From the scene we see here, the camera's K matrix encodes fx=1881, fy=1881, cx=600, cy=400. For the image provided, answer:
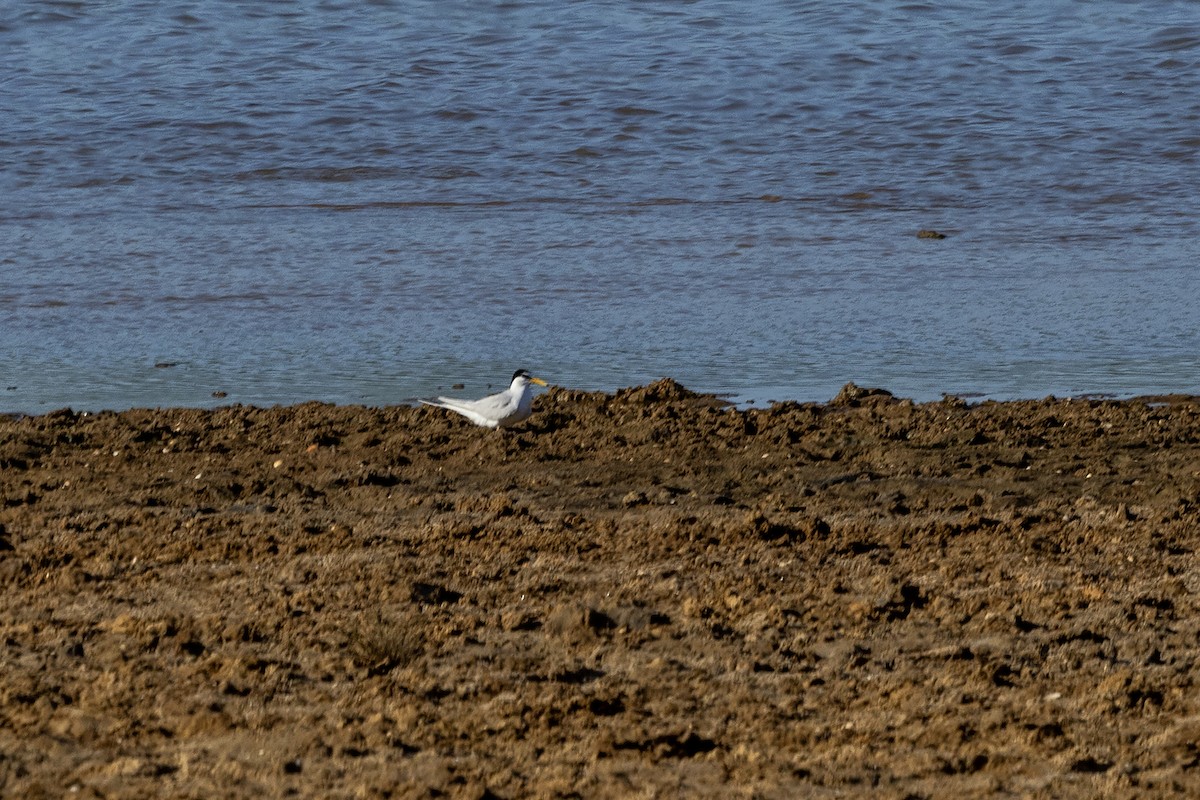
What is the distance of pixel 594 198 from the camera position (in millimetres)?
17047

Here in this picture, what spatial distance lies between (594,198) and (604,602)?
10.8 meters

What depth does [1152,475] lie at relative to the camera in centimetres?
846

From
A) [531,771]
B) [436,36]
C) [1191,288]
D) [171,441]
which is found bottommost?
[436,36]

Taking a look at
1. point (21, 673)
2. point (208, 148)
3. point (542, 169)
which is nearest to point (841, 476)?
point (21, 673)

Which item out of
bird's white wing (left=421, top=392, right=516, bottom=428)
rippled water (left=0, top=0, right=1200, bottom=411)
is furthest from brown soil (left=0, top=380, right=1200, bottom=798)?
rippled water (left=0, top=0, right=1200, bottom=411)

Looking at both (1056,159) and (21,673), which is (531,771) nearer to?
(21,673)

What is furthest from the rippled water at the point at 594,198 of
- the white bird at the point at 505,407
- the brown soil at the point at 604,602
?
the brown soil at the point at 604,602

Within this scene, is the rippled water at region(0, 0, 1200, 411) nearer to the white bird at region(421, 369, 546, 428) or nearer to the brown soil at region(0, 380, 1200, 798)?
the white bird at region(421, 369, 546, 428)

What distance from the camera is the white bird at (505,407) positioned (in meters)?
9.24

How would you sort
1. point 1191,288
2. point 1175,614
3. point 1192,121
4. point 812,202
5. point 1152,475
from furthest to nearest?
point 1192,121
point 812,202
point 1191,288
point 1152,475
point 1175,614

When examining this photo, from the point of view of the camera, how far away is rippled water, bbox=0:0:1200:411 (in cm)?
1176

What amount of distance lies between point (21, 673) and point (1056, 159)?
14.3 m

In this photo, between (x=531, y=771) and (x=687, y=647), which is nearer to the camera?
(x=531, y=771)

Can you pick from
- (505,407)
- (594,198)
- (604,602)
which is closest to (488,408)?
(505,407)
